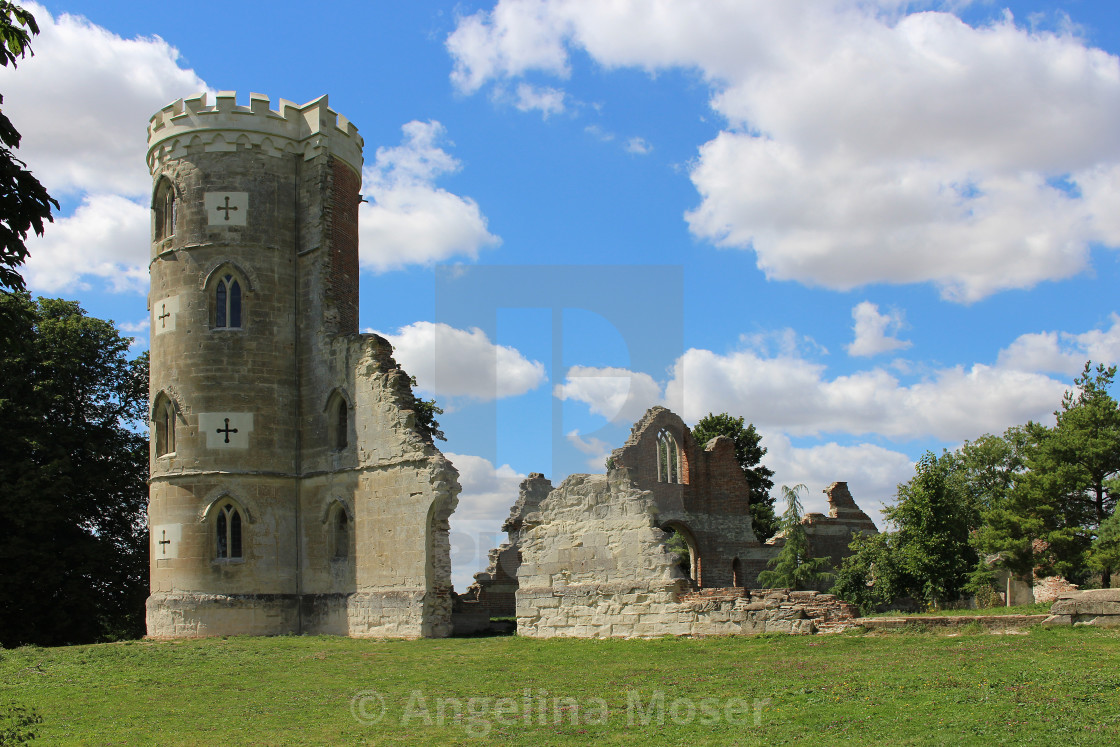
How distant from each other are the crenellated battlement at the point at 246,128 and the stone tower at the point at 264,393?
0.04m

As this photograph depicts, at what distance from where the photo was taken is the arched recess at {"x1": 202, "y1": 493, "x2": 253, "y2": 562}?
21734 mm

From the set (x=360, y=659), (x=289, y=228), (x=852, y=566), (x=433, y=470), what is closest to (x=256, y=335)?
(x=289, y=228)

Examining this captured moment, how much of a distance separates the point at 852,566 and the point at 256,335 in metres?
16.9

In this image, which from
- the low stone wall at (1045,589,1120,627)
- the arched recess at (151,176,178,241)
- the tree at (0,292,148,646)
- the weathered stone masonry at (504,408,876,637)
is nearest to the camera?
the low stone wall at (1045,589,1120,627)

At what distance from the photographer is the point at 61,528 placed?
2717 cm

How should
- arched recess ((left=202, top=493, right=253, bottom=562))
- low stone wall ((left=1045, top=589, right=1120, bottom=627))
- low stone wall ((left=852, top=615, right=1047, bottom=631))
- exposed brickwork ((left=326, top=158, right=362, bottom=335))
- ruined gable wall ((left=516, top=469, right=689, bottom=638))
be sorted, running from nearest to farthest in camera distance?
low stone wall ((left=1045, top=589, right=1120, bottom=627)), low stone wall ((left=852, top=615, right=1047, bottom=631)), ruined gable wall ((left=516, top=469, right=689, bottom=638)), arched recess ((left=202, top=493, right=253, bottom=562)), exposed brickwork ((left=326, top=158, right=362, bottom=335))

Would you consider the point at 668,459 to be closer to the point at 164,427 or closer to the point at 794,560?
A: the point at 794,560

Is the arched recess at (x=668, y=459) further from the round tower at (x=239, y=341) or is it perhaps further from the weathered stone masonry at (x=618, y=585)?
the weathered stone masonry at (x=618, y=585)

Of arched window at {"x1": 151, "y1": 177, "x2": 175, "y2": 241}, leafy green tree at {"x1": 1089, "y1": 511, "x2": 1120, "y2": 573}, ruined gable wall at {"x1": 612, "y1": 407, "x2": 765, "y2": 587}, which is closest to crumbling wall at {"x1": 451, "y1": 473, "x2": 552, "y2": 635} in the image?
ruined gable wall at {"x1": 612, "y1": 407, "x2": 765, "y2": 587}

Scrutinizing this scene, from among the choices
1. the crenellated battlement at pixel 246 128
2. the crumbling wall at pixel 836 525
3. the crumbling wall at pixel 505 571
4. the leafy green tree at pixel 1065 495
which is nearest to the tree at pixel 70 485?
the crenellated battlement at pixel 246 128

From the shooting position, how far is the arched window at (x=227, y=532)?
2188 cm

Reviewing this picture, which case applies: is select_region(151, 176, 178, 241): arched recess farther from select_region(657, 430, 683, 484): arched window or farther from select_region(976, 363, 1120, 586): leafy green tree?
select_region(976, 363, 1120, 586): leafy green tree

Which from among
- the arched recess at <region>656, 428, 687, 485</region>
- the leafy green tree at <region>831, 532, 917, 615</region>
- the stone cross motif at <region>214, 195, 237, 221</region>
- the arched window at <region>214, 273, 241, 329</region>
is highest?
the stone cross motif at <region>214, 195, 237, 221</region>

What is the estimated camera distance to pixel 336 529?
2214 centimetres
